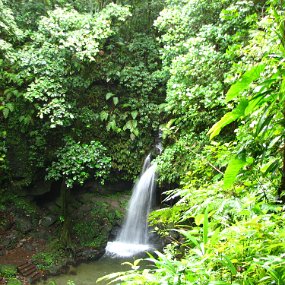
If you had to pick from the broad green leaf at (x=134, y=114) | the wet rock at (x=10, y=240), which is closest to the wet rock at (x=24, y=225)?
the wet rock at (x=10, y=240)

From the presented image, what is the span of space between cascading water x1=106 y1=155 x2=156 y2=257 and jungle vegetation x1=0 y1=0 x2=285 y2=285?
0.70 m

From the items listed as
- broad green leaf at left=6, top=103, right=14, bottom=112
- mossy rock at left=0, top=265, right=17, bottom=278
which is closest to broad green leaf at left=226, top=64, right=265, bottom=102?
mossy rock at left=0, top=265, right=17, bottom=278

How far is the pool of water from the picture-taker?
695 centimetres

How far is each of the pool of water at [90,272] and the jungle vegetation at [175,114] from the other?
1.19m

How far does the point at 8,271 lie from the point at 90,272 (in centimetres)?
199

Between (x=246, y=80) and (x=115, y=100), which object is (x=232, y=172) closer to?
(x=246, y=80)

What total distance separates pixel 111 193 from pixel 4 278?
14.5 feet

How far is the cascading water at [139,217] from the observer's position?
8984 mm

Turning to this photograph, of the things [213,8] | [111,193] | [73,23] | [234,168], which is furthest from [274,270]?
[111,193]

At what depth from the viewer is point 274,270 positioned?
1.11 meters

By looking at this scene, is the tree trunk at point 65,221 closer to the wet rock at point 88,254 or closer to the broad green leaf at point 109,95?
the wet rock at point 88,254

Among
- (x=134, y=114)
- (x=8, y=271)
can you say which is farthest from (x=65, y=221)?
(x=134, y=114)

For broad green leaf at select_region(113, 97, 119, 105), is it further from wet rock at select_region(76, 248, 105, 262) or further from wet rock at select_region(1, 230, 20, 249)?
wet rock at select_region(1, 230, 20, 249)

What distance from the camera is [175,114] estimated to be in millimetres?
8461
